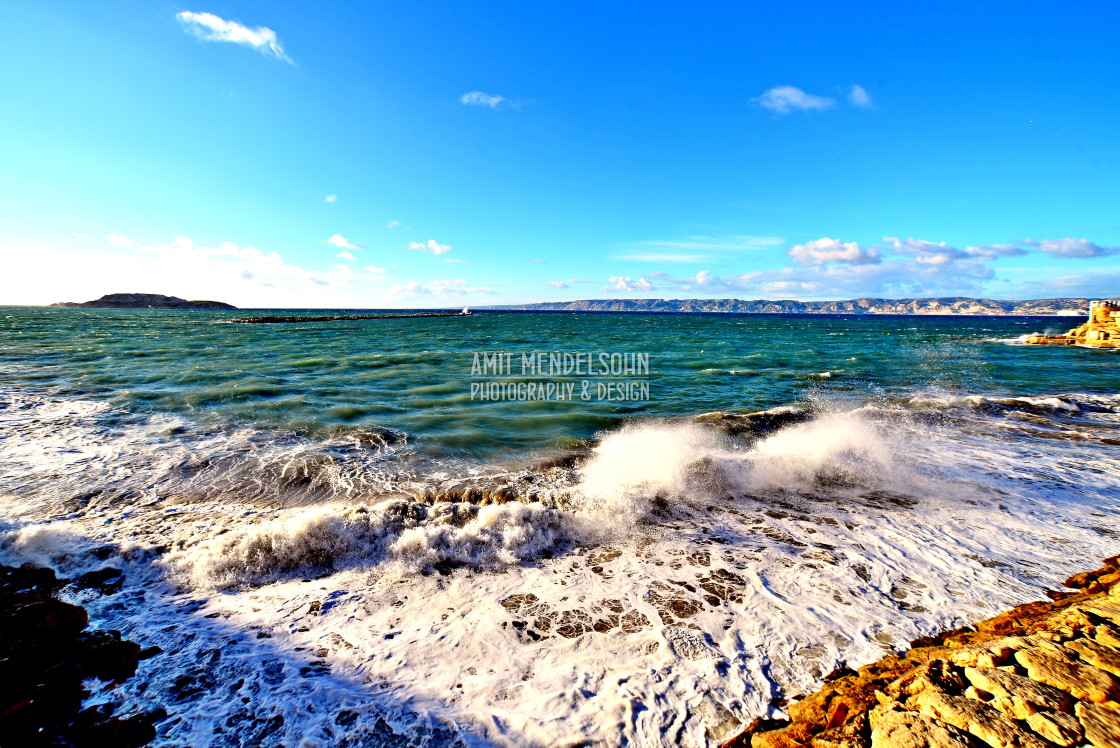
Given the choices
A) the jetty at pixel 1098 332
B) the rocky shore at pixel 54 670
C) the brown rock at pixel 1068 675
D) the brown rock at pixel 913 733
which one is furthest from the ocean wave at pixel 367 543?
the jetty at pixel 1098 332

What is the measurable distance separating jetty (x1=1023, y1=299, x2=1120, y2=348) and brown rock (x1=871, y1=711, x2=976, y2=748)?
180ft

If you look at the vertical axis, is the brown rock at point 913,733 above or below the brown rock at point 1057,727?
below

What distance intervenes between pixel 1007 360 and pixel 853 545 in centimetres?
3630

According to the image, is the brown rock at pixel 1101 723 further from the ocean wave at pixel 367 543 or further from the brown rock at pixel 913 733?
the ocean wave at pixel 367 543

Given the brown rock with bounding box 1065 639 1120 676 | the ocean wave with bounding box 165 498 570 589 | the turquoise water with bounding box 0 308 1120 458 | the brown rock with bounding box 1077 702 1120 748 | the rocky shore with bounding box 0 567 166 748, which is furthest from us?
the turquoise water with bounding box 0 308 1120 458

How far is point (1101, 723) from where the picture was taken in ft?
9.26

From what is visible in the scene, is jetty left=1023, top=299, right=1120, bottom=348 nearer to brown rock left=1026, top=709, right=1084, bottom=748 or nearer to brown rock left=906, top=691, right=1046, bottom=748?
brown rock left=1026, top=709, right=1084, bottom=748

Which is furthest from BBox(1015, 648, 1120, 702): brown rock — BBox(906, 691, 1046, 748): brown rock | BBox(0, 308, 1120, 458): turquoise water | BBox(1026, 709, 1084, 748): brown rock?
BBox(0, 308, 1120, 458): turquoise water

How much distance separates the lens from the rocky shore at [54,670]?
345cm

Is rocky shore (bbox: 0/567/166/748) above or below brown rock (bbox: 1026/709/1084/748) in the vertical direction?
below

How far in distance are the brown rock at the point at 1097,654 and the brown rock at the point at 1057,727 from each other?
757 millimetres

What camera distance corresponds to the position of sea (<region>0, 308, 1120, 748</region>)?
401 cm

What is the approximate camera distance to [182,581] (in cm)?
563

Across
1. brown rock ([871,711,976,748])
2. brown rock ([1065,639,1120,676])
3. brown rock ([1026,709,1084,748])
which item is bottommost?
brown rock ([871,711,976,748])
